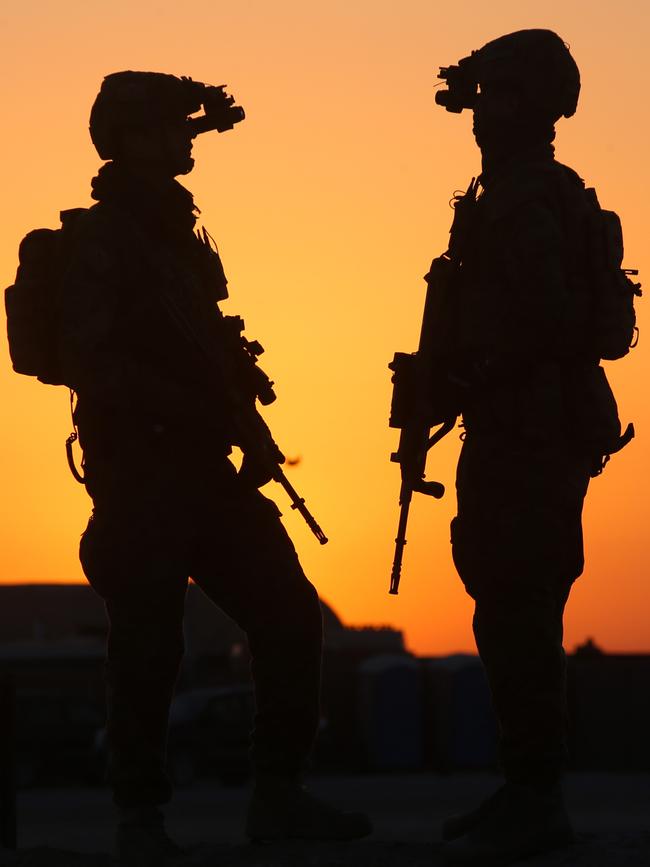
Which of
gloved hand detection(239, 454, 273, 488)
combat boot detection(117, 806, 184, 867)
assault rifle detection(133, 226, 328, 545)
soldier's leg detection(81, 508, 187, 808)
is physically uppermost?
assault rifle detection(133, 226, 328, 545)

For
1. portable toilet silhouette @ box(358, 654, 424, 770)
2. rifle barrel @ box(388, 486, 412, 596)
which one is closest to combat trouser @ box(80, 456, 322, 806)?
rifle barrel @ box(388, 486, 412, 596)

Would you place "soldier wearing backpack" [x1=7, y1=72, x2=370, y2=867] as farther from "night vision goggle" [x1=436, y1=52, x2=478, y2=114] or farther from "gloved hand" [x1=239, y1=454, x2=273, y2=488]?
"night vision goggle" [x1=436, y1=52, x2=478, y2=114]

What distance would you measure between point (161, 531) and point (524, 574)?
5.70 feet

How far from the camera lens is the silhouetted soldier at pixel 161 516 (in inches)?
348

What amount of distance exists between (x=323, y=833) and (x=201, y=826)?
24515mm

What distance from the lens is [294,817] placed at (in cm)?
894

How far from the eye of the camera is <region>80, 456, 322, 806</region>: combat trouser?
8.88 meters

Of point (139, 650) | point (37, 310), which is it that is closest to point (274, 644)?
point (139, 650)

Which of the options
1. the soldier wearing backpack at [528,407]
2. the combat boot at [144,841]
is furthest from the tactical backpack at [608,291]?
the combat boot at [144,841]

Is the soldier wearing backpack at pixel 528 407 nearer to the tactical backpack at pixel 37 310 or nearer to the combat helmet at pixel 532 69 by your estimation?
the combat helmet at pixel 532 69

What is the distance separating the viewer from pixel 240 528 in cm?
898

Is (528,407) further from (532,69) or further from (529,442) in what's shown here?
(532,69)

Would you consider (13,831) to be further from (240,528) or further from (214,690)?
(214,690)

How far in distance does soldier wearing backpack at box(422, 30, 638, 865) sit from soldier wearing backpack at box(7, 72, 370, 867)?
944mm
